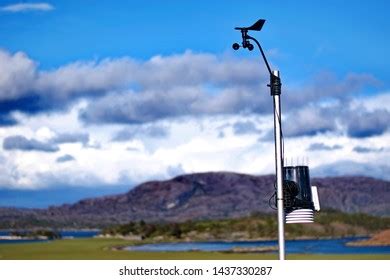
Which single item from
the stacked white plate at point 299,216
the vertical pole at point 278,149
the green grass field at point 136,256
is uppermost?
the vertical pole at point 278,149

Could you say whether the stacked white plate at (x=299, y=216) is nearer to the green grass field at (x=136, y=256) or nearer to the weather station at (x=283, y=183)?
the weather station at (x=283, y=183)

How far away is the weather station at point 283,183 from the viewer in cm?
1168

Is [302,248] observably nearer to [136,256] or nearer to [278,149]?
[136,256]

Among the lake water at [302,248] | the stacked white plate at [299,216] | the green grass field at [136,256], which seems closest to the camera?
the stacked white plate at [299,216]

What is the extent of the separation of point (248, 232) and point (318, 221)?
677 inches

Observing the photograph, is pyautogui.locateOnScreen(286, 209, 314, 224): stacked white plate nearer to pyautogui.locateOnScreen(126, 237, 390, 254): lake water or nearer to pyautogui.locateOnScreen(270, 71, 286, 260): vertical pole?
pyautogui.locateOnScreen(270, 71, 286, 260): vertical pole

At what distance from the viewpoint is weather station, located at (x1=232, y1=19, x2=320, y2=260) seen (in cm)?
1168

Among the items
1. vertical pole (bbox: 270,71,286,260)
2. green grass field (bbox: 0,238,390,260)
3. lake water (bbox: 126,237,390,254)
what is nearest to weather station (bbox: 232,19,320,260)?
vertical pole (bbox: 270,71,286,260)

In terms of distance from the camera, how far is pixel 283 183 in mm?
11750

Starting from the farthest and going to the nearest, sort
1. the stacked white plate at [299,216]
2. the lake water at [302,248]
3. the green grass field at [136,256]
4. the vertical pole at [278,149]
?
the lake water at [302,248] < the green grass field at [136,256] < the stacked white plate at [299,216] < the vertical pole at [278,149]

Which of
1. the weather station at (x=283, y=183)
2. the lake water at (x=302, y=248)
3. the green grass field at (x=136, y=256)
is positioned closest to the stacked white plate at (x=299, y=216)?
the weather station at (x=283, y=183)
